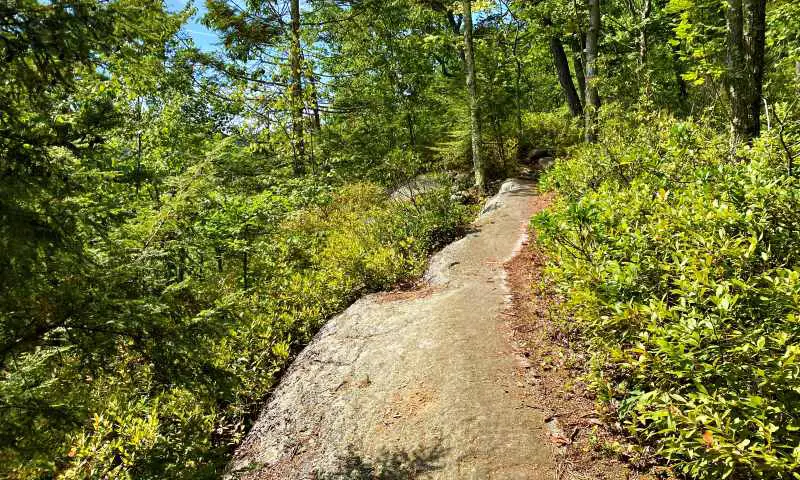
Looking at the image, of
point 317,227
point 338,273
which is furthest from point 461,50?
point 338,273

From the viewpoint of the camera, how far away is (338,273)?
7641 millimetres

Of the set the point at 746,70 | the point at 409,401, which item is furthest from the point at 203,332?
the point at 746,70

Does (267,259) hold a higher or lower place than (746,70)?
lower

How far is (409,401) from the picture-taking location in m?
4.52

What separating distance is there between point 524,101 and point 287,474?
19990 millimetres

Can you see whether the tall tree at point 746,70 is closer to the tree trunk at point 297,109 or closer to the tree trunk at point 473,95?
the tree trunk at point 473,95

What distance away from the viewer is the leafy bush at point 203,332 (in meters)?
2.79

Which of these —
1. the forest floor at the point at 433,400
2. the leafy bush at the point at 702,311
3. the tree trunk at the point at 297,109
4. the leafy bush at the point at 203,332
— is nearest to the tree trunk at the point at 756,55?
the leafy bush at the point at 702,311

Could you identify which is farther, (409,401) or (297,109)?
(297,109)

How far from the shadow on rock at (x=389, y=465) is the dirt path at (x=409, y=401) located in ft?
0.03

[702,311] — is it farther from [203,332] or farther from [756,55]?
[756,55]

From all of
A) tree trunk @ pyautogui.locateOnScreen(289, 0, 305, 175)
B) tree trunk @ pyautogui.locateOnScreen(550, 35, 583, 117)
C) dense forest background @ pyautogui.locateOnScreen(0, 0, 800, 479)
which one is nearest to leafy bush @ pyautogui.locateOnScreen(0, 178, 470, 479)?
dense forest background @ pyautogui.locateOnScreen(0, 0, 800, 479)

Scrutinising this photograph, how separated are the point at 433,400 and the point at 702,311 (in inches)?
98.5

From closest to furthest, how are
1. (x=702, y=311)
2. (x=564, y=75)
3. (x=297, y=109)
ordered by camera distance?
(x=702, y=311) → (x=297, y=109) → (x=564, y=75)
